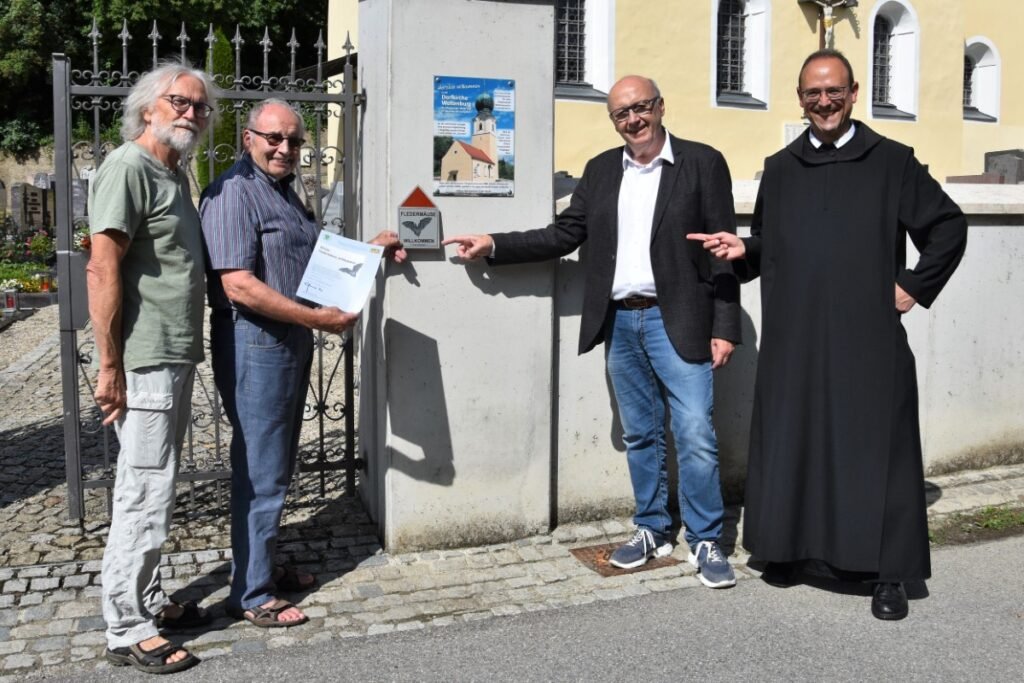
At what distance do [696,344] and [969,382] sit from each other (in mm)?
2558

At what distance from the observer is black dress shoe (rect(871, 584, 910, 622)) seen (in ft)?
14.5

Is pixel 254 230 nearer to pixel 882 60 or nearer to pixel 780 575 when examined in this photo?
pixel 780 575

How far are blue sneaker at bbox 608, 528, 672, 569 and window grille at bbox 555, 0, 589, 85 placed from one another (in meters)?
14.7

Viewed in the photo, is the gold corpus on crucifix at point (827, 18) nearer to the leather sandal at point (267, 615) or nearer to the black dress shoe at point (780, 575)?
the black dress shoe at point (780, 575)

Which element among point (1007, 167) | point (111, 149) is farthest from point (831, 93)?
point (1007, 167)

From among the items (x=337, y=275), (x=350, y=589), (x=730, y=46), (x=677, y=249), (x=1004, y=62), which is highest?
(x=1004, y=62)

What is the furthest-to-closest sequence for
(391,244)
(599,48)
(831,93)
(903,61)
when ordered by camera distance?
(903,61), (599,48), (391,244), (831,93)

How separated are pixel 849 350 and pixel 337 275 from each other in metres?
2.07

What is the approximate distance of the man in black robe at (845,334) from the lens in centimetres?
448

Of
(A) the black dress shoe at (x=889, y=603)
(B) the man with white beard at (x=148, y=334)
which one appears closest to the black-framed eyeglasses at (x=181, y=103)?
(B) the man with white beard at (x=148, y=334)

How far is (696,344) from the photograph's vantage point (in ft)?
15.5

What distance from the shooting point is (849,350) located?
180 inches

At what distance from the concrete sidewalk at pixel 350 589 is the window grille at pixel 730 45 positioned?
16.5 meters

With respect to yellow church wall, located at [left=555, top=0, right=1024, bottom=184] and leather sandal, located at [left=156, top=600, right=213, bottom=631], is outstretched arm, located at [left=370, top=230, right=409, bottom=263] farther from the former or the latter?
yellow church wall, located at [left=555, top=0, right=1024, bottom=184]
